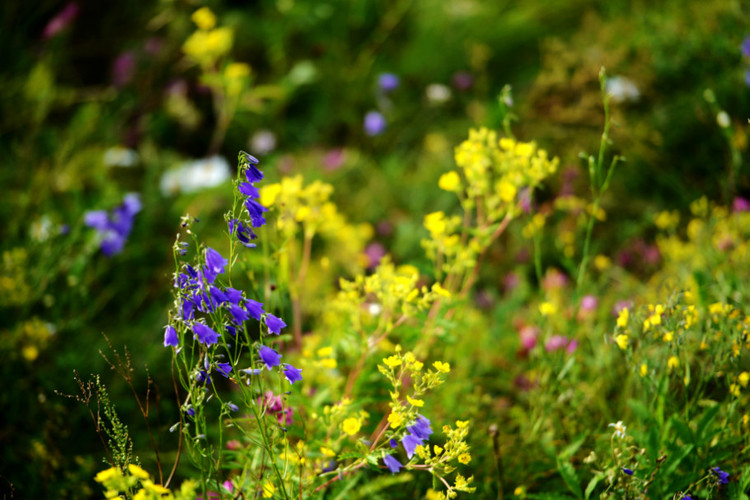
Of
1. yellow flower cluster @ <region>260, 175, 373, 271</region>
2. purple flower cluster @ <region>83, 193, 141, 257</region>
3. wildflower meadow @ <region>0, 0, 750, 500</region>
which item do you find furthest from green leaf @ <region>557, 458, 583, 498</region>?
purple flower cluster @ <region>83, 193, 141, 257</region>

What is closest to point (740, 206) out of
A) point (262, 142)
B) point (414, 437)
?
point (414, 437)

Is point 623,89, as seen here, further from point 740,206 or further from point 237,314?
point 237,314

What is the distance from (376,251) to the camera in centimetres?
302

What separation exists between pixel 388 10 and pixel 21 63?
8.24 ft

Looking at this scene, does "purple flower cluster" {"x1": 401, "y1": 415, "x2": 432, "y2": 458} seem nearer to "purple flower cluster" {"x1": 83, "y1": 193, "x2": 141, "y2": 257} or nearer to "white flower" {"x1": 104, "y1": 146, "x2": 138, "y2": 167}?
"purple flower cluster" {"x1": 83, "y1": 193, "x2": 141, "y2": 257}

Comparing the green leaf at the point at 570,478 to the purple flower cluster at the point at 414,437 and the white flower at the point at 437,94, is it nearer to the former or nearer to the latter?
the purple flower cluster at the point at 414,437

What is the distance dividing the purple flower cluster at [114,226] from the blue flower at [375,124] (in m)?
1.67

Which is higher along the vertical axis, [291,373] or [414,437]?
[291,373]

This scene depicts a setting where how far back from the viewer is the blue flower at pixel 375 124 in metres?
3.53

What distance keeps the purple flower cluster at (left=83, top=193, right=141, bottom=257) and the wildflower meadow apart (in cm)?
1

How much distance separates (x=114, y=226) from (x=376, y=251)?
4.36 feet

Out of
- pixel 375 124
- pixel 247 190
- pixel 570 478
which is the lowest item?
pixel 570 478

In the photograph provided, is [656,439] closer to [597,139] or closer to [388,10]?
[597,139]

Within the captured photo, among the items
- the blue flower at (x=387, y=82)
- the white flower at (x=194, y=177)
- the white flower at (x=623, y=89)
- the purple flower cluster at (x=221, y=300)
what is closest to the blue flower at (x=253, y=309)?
the purple flower cluster at (x=221, y=300)
